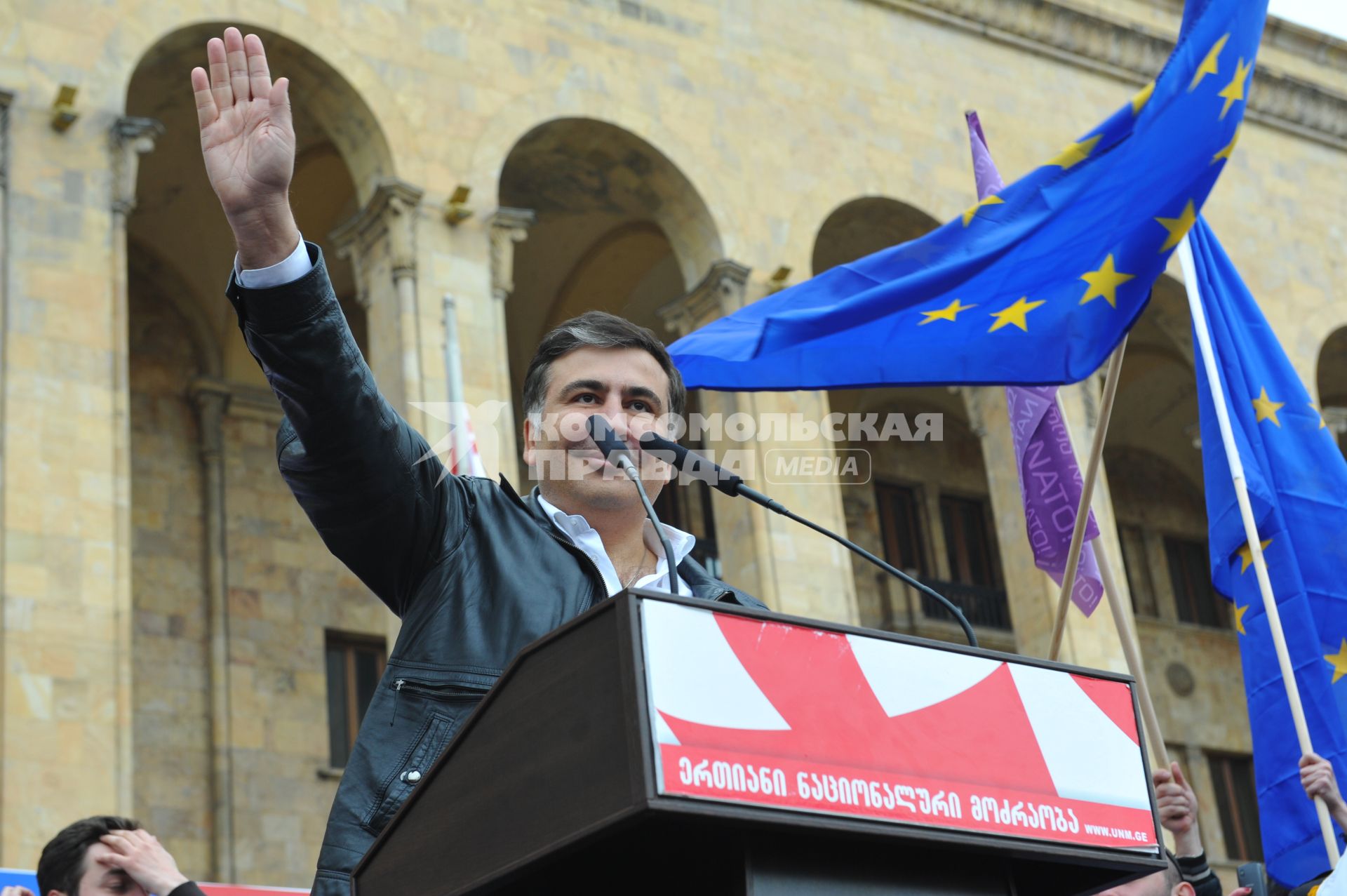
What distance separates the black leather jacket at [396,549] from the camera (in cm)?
254

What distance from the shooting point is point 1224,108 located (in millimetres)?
7086

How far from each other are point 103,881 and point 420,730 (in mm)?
1766

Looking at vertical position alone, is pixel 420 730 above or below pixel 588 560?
below

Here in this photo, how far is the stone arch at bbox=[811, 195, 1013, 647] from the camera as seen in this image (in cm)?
1945

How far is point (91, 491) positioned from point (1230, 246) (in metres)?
12.1

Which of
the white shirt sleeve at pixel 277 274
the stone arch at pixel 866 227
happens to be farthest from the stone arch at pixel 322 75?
the white shirt sleeve at pixel 277 274

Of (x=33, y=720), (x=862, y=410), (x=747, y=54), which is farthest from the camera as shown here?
(x=862, y=410)

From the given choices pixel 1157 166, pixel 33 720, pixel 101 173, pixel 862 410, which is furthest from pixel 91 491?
pixel 862 410

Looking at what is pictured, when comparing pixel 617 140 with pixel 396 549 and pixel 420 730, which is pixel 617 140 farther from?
pixel 420 730

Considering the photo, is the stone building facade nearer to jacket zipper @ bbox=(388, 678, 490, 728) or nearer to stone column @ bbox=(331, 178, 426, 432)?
stone column @ bbox=(331, 178, 426, 432)

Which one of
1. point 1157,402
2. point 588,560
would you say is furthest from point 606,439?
point 1157,402

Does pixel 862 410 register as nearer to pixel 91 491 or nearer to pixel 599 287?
pixel 599 287

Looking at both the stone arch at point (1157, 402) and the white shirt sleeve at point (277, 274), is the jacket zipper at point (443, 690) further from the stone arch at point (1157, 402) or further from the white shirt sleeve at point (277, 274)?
the stone arch at point (1157, 402)

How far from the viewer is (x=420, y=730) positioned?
2.62m
